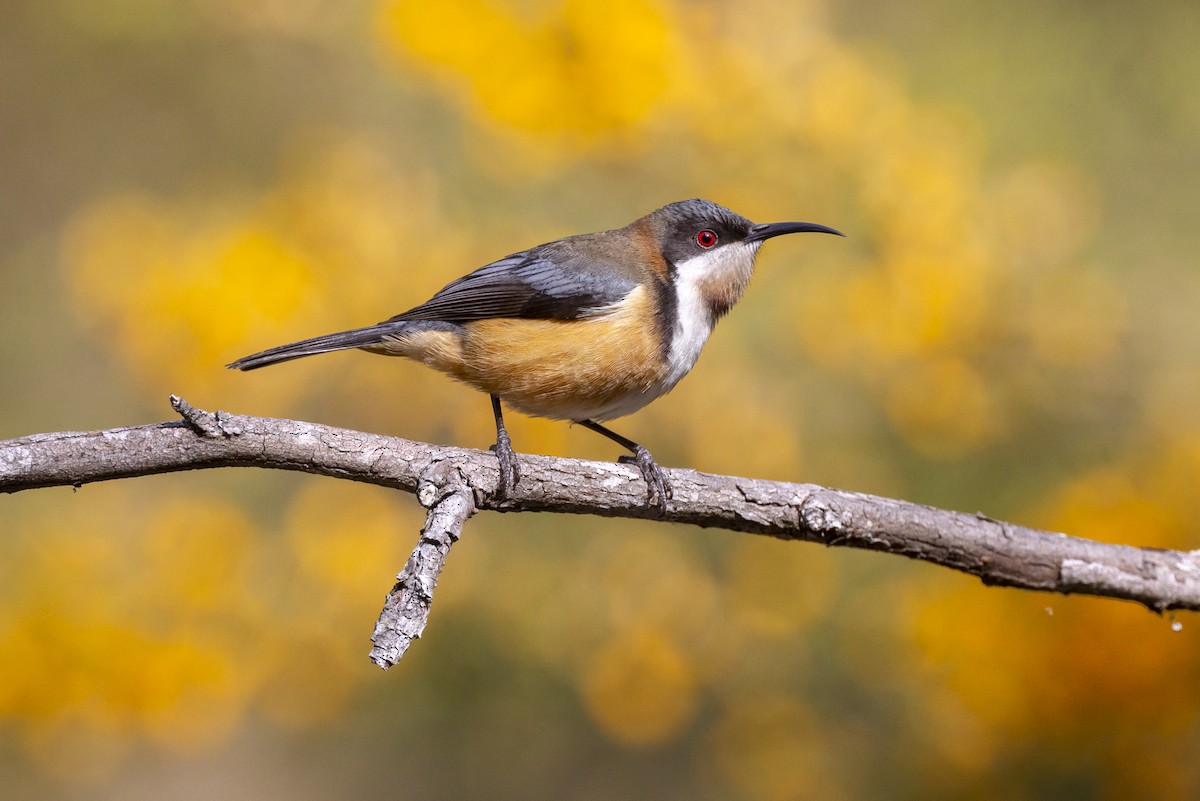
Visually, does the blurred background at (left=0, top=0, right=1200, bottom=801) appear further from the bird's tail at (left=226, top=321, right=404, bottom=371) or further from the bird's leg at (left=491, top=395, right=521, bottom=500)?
the bird's leg at (left=491, top=395, right=521, bottom=500)

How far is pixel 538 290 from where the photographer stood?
14.0 ft

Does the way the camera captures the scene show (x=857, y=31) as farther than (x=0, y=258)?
Yes

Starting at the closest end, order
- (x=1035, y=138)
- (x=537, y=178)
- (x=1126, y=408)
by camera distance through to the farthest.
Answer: (x=1126, y=408) < (x=537, y=178) < (x=1035, y=138)

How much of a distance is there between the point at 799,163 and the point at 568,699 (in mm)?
3388

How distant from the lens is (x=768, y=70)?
626cm

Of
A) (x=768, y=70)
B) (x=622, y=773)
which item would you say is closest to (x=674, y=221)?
(x=768, y=70)

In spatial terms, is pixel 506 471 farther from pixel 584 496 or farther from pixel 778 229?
pixel 778 229

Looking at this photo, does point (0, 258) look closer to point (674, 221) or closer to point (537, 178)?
point (537, 178)

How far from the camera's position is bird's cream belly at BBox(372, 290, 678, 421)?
158 inches

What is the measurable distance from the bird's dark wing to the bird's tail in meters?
0.18

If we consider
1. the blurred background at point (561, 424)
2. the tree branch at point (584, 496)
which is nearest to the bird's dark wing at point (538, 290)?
the tree branch at point (584, 496)

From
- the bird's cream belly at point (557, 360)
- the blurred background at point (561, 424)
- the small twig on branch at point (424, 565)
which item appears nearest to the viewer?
the small twig on branch at point (424, 565)

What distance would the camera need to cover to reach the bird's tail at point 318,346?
12.4 feet

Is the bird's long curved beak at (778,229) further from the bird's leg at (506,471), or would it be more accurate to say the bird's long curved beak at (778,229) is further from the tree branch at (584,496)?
the bird's leg at (506,471)
